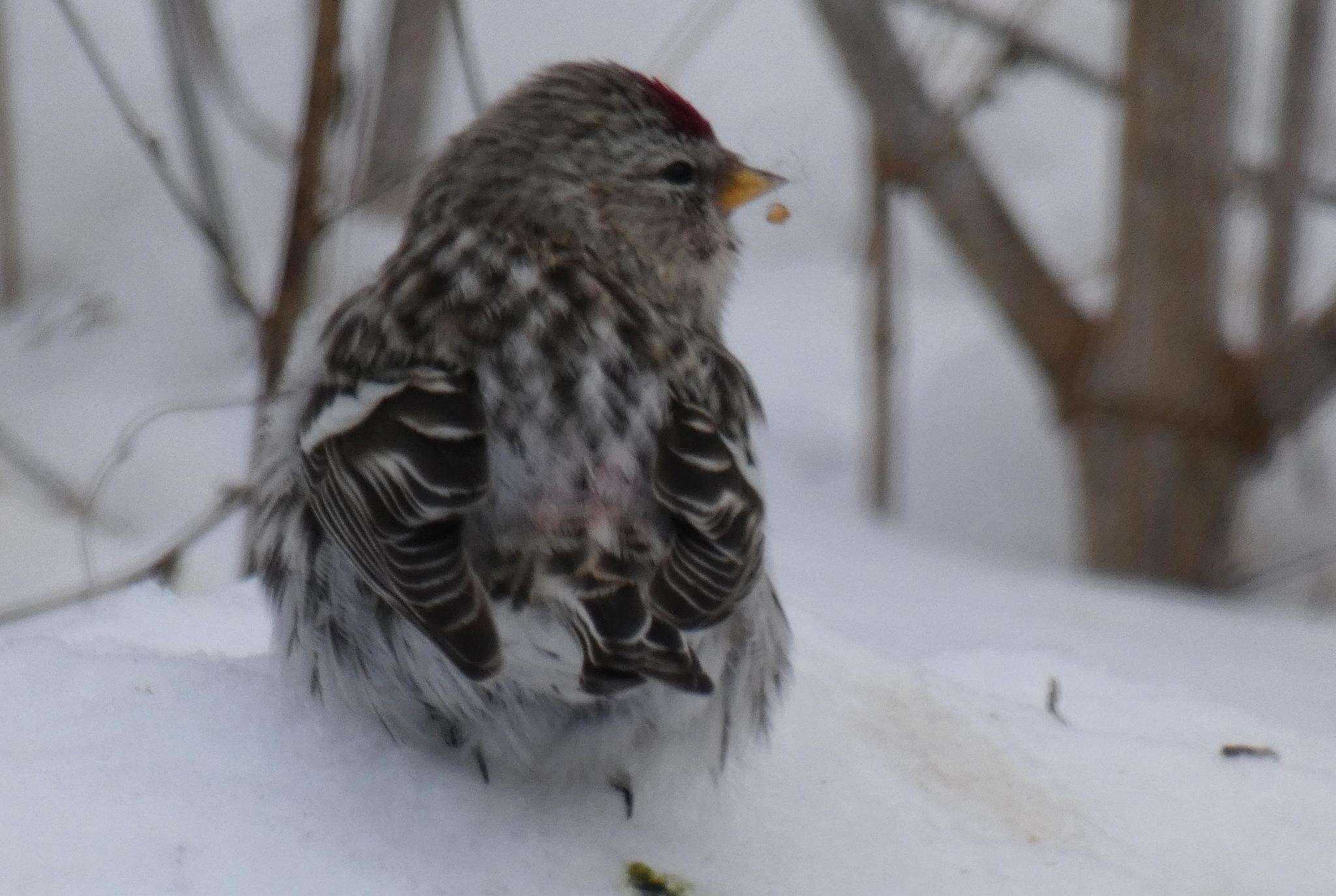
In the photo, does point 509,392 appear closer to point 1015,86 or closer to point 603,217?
point 603,217

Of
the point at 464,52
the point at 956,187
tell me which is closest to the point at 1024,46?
the point at 956,187

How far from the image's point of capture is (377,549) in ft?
5.82

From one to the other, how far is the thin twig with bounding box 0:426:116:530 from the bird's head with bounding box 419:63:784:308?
1.72 meters

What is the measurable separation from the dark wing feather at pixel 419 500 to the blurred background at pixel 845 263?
94cm

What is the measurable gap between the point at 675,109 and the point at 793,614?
2.43 ft

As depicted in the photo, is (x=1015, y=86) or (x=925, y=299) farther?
(x=1015, y=86)

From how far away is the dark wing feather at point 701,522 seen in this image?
1758mm

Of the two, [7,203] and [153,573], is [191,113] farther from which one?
[7,203]

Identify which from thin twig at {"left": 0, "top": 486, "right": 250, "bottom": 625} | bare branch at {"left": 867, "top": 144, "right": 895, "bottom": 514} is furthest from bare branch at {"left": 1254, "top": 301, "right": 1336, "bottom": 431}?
thin twig at {"left": 0, "top": 486, "right": 250, "bottom": 625}

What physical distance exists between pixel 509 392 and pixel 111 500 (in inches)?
93.7

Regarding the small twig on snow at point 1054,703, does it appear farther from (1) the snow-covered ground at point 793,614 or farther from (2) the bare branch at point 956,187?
(2) the bare branch at point 956,187

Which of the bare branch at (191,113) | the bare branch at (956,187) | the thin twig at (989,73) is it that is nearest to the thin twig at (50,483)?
the bare branch at (191,113)

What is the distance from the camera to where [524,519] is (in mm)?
1784

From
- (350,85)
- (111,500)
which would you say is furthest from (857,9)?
(111,500)
